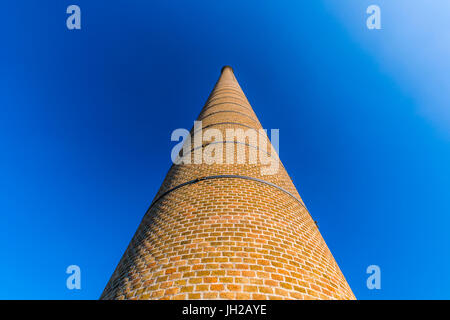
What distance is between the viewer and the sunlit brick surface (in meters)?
1.91

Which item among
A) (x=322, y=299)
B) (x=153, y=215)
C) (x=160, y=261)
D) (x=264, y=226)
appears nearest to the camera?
(x=322, y=299)

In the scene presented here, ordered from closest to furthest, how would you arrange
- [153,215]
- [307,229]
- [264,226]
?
[264,226]
[307,229]
[153,215]

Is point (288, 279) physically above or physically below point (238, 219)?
below

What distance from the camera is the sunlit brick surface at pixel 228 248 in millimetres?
1913

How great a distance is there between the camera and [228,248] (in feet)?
7.27
